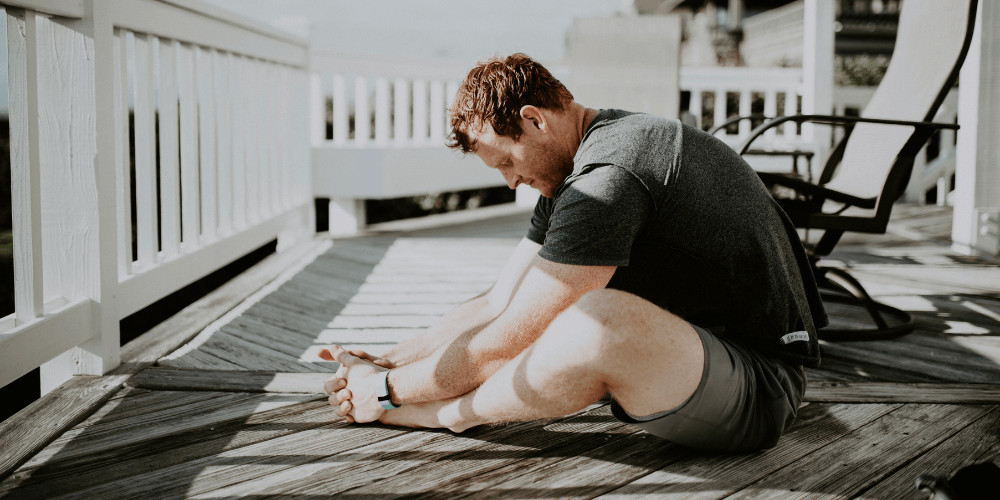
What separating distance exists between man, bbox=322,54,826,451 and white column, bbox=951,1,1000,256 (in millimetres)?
3055

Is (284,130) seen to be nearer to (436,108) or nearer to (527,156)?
(436,108)

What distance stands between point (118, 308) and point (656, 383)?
1.55 meters

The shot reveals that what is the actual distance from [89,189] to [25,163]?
0.59 ft

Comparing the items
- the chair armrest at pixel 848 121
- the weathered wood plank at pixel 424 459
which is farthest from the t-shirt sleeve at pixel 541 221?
the chair armrest at pixel 848 121

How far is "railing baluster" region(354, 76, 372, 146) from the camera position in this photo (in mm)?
5289

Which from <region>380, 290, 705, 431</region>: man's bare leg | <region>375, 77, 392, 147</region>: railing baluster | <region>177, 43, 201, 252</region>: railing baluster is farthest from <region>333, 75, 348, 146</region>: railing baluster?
<region>380, 290, 705, 431</region>: man's bare leg

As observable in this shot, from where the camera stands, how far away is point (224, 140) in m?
3.55

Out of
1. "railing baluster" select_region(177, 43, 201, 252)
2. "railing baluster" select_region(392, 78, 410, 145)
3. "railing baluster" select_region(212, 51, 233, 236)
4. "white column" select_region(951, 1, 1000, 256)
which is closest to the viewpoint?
"railing baluster" select_region(177, 43, 201, 252)

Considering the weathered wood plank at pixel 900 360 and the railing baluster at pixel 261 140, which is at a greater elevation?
the railing baluster at pixel 261 140

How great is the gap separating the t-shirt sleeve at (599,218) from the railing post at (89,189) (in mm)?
1288

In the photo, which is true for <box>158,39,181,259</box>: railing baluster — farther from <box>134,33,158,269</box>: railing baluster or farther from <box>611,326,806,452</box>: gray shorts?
<box>611,326,806,452</box>: gray shorts

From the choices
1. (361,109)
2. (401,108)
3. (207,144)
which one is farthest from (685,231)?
(401,108)

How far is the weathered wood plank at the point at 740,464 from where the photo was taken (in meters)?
1.48

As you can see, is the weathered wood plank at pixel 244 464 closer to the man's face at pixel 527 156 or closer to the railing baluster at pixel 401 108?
the man's face at pixel 527 156
